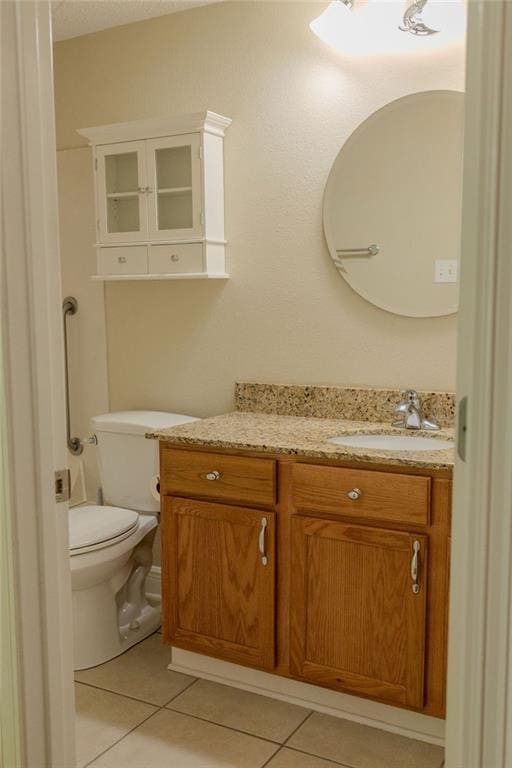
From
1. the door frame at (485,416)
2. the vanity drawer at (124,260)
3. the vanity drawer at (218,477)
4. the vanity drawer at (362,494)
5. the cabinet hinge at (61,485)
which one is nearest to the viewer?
the door frame at (485,416)

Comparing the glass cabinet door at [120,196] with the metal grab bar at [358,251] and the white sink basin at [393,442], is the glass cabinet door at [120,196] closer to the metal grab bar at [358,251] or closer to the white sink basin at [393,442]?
the metal grab bar at [358,251]

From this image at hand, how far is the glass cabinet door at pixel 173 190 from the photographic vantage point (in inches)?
111

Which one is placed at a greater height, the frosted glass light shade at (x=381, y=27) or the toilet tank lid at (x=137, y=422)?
the frosted glass light shade at (x=381, y=27)

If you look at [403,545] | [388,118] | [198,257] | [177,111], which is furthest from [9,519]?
[177,111]

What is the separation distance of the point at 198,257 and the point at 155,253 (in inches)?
7.5

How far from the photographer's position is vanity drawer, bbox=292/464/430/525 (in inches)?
84.4

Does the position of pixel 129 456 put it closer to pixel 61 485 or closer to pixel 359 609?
pixel 359 609

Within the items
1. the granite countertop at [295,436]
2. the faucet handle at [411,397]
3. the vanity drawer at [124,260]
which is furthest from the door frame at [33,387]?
the vanity drawer at [124,260]

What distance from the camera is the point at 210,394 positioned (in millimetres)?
3090

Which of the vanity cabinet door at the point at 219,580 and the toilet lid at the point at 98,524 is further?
the toilet lid at the point at 98,524

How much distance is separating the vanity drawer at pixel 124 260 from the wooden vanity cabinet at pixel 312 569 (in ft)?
2.62

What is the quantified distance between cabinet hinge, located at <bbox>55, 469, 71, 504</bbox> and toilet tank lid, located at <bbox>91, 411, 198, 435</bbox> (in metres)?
1.43

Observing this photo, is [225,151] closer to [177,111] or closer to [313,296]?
[177,111]

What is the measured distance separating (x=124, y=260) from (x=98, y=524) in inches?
40.0
